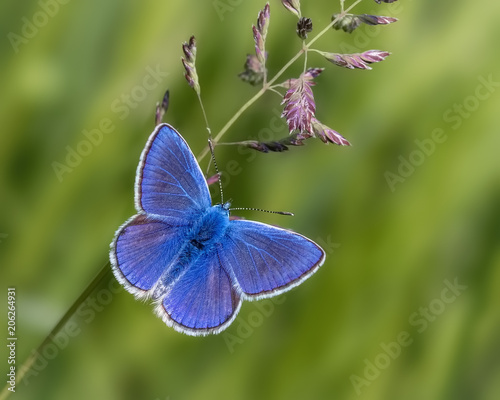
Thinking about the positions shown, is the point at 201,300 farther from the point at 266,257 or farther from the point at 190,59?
the point at 190,59

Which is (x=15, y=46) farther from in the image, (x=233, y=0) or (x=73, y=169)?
(x=233, y=0)

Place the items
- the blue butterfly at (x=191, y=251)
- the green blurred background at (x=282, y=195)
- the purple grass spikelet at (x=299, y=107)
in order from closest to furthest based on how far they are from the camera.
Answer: the purple grass spikelet at (x=299, y=107) < the blue butterfly at (x=191, y=251) < the green blurred background at (x=282, y=195)

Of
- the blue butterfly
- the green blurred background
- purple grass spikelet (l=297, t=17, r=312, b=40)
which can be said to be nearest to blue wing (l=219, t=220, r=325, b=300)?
the blue butterfly

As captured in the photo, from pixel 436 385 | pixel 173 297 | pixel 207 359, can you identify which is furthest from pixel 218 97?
pixel 436 385

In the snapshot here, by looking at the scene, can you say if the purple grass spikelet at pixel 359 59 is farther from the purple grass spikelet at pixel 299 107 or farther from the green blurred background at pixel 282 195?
the green blurred background at pixel 282 195

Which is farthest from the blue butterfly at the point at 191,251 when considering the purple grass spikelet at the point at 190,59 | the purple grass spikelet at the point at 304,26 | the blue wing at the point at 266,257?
the purple grass spikelet at the point at 304,26

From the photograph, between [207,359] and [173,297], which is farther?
[207,359]

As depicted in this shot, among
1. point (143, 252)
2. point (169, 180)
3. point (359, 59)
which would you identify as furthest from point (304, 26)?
point (143, 252)

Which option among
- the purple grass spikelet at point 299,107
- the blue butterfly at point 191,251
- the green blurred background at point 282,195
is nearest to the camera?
the purple grass spikelet at point 299,107
